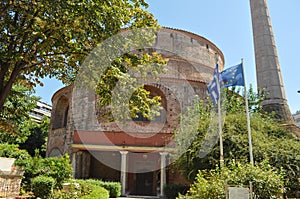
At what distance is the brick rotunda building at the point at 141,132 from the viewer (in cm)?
1816

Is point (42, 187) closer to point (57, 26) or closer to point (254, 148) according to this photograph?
point (57, 26)

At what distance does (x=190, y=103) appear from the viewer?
71.8 feet

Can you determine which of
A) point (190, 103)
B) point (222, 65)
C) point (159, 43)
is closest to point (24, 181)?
point (190, 103)

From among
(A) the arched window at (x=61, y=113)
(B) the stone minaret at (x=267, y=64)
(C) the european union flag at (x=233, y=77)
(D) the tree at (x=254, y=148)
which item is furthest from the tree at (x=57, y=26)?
(A) the arched window at (x=61, y=113)

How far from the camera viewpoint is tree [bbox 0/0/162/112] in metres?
7.53

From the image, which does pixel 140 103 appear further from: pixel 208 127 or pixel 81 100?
pixel 81 100

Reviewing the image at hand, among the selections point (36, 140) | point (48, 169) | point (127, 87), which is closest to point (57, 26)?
point (127, 87)

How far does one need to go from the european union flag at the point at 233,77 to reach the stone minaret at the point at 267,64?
289 inches

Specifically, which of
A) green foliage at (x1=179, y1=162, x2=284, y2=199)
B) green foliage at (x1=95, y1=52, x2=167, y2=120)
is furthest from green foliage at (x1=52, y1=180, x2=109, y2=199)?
green foliage at (x1=179, y1=162, x2=284, y2=199)

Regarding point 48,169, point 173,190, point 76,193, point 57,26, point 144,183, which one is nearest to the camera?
point 57,26

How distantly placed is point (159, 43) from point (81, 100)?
8.88 meters

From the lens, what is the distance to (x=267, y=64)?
55.6ft

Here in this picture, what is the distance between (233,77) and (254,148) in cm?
338

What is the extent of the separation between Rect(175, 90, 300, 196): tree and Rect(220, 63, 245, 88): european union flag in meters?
2.95
